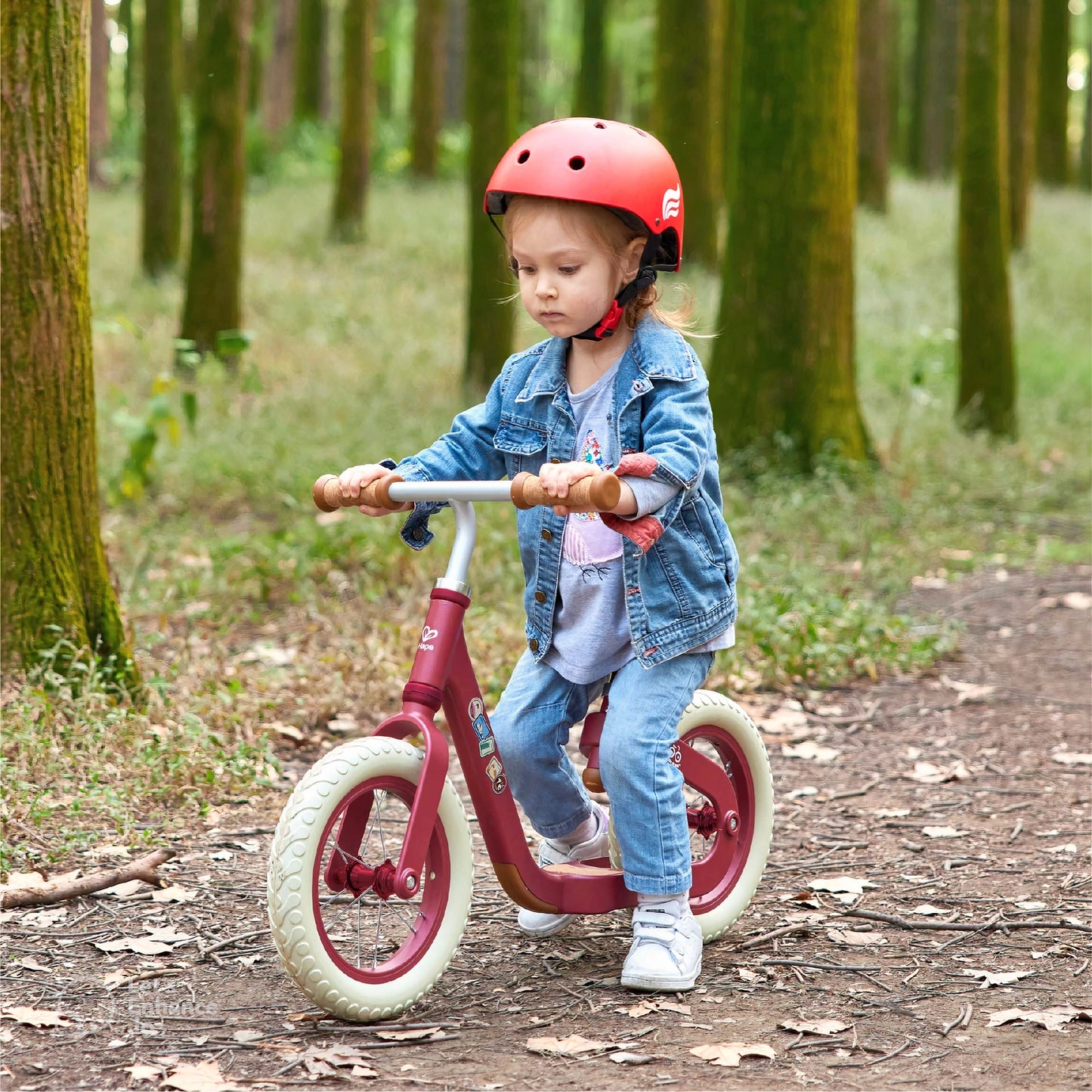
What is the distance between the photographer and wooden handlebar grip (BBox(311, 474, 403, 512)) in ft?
9.84

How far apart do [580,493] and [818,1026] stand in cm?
134

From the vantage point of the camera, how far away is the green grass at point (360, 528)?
15.3 ft

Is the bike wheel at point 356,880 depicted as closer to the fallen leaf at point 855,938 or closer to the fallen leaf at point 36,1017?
the fallen leaf at point 36,1017

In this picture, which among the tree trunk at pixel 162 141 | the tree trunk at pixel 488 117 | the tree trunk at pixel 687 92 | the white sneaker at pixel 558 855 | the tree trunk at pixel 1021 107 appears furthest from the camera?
the tree trunk at pixel 1021 107

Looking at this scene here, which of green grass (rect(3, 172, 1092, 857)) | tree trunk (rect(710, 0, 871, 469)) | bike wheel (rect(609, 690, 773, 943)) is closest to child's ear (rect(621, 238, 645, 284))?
bike wheel (rect(609, 690, 773, 943))

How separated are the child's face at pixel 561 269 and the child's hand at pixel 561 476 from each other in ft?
1.44

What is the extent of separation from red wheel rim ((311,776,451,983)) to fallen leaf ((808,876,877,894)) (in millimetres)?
1167

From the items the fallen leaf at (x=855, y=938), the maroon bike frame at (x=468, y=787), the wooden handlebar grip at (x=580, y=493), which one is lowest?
the fallen leaf at (x=855, y=938)

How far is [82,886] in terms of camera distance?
12.1 feet

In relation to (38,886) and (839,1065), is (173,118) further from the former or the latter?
(839,1065)

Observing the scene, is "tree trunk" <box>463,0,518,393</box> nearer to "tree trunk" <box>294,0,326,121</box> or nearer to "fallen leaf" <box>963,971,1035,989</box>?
"fallen leaf" <box>963,971,1035,989</box>

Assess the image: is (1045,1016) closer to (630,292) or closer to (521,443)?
(521,443)

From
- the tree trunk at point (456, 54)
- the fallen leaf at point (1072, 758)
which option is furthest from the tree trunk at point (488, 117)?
the tree trunk at point (456, 54)

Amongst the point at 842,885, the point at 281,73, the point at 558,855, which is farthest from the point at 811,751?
the point at 281,73
